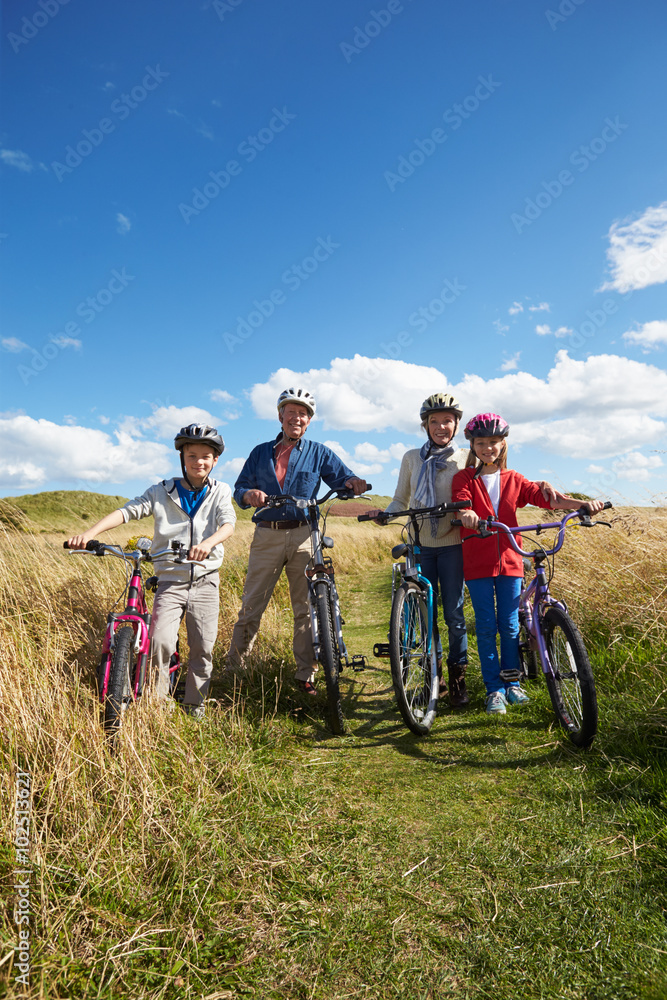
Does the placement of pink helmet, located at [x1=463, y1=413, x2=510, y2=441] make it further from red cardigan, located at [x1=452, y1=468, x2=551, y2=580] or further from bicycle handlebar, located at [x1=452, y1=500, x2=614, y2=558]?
bicycle handlebar, located at [x1=452, y1=500, x2=614, y2=558]

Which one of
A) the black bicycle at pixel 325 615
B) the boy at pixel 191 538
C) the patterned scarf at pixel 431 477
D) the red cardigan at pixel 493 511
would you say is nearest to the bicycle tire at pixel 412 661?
the black bicycle at pixel 325 615

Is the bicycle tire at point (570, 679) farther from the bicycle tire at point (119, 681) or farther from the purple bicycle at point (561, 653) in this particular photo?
the bicycle tire at point (119, 681)

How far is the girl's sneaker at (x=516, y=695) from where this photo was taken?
442cm

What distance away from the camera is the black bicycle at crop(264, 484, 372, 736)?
4086 millimetres

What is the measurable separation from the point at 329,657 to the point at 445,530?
5.10 feet

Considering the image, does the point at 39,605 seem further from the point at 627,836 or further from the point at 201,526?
the point at 627,836

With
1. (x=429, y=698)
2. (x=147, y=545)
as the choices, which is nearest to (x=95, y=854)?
(x=147, y=545)

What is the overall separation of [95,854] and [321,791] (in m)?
1.41

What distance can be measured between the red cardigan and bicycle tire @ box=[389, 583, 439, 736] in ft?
1.80

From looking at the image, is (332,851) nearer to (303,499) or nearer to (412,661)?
(412,661)

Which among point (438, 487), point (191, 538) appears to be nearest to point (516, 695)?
point (438, 487)

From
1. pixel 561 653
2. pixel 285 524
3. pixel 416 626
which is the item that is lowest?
pixel 561 653

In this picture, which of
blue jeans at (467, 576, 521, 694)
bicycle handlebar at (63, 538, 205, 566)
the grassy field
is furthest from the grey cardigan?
blue jeans at (467, 576, 521, 694)

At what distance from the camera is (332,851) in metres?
2.70
